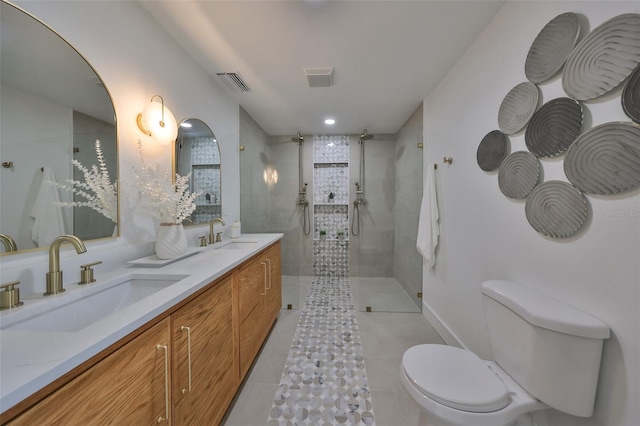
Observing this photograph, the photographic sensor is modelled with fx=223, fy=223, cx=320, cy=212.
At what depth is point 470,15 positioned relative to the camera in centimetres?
137

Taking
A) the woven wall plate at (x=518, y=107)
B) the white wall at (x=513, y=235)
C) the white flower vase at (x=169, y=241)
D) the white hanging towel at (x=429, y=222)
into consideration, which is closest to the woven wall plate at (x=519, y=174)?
the white wall at (x=513, y=235)

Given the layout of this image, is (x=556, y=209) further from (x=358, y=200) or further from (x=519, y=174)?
(x=358, y=200)

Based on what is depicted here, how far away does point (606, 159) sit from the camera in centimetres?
82

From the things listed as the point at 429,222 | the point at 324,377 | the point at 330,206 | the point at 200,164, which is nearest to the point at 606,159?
the point at 429,222

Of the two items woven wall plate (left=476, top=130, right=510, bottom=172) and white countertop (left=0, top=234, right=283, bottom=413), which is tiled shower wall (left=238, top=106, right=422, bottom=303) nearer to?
woven wall plate (left=476, top=130, right=510, bottom=172)

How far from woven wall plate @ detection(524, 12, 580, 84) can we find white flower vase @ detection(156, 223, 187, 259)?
2.05 meters

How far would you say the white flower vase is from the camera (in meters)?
1.25

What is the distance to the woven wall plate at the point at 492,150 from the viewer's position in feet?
4.32

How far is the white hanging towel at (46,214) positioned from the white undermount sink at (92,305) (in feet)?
0.87

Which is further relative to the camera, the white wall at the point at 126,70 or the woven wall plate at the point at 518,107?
the woven wall plate at the point at 518,107

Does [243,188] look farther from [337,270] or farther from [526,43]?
[526,43]

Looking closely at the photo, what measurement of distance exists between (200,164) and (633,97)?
2.36m

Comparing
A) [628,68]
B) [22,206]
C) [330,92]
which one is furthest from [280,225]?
[628,68]

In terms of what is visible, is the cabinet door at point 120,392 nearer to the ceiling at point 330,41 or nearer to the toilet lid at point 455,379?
the toilet lid at point 455,379
